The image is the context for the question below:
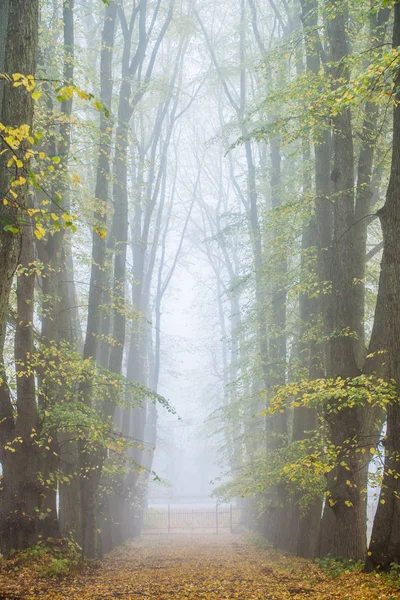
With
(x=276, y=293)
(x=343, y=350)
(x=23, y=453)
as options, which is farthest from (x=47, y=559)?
(x=276, y=293)

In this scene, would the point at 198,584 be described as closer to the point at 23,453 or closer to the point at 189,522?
the point at 23,453

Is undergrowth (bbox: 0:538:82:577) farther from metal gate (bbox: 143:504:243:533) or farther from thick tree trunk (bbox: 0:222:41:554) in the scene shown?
metal gate (bbox: 143:504:243:533)

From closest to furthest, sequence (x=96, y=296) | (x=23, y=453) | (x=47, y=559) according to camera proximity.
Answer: (x=47, y=559) → (x=23, y=453) → (x=96, y=296)

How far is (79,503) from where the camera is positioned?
36.6 ft

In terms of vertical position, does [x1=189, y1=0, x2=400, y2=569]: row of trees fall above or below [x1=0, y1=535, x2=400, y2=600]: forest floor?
above

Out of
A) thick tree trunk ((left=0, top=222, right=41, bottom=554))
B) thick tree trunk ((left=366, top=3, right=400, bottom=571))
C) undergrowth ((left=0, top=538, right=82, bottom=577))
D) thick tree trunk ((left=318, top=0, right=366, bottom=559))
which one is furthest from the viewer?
thick tree trunk ((left=0, top=222, right=41, bottom=554))

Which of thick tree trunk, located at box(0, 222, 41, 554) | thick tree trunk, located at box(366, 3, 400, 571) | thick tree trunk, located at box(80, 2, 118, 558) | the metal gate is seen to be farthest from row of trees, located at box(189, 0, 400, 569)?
the metal gate

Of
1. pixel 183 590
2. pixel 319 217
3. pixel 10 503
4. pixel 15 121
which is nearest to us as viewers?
pixel 15 121

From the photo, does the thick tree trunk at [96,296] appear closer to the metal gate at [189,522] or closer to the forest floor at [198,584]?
the forest floor at [198,584]

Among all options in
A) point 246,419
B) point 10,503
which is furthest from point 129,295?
point 10,503

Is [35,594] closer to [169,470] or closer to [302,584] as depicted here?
[302,584]

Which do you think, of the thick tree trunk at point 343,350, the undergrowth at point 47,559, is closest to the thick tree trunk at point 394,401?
the thick tree trunk at point 343,350

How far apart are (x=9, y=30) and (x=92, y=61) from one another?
16.2 m

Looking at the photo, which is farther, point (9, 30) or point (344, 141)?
point (344, 141)
